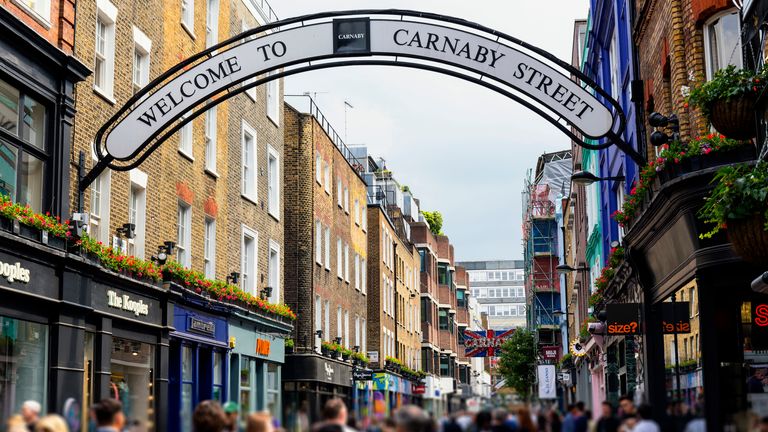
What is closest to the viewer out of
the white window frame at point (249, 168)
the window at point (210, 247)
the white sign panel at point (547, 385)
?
the white sign panel at point (547, 385)

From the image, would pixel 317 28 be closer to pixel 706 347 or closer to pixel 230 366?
pixel 706 347

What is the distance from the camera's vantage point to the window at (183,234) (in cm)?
2578

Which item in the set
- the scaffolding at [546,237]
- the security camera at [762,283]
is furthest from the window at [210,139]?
the scaffolding at [546,237]

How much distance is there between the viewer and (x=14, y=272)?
16.7 meters

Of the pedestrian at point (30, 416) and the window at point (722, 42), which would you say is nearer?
the pedestrian at point (30, 416)

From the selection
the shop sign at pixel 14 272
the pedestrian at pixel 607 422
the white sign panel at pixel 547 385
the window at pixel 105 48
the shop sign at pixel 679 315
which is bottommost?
the pedestrian at pixel 607 422

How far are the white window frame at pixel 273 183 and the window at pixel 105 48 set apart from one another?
11.9 m

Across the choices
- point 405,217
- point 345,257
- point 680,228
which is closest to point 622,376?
point 680,228

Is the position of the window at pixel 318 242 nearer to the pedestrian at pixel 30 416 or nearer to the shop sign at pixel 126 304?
the shop sign at pixel 126 304

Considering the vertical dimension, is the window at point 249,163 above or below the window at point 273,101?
below

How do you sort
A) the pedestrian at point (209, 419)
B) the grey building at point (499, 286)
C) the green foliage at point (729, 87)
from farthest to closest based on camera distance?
1. the grey building at point (499, 286)
2. the green foliage at point (729, 87)
3. the pedestrian at point (209, 419)

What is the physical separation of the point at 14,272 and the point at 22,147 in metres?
2.38

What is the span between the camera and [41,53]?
18266 mm

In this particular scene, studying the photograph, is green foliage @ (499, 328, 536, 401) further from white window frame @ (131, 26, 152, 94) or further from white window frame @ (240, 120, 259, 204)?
white window frame @ (131, 26, 152, 94)
